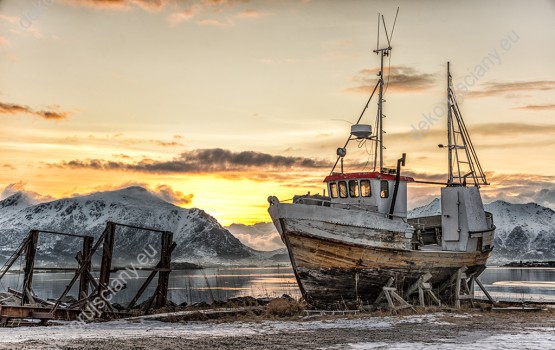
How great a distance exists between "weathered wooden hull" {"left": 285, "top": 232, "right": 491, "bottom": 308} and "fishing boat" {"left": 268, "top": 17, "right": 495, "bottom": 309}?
0.13ft

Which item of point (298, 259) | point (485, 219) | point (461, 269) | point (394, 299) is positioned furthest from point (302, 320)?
point (485, 219)

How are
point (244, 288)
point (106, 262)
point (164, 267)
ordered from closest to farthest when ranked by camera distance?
1. point (106, 262)
2. point (164, 267)
3. point (244, 288)

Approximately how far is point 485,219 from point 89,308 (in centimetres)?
1917

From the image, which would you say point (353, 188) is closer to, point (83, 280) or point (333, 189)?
point (333, 189)

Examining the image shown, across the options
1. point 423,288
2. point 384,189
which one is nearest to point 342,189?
point 384,189

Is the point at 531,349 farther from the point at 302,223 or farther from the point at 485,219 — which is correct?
the point at 485,219

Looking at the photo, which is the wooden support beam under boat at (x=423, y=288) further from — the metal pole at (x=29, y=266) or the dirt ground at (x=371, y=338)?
the metal pole at (x=29, y=266)

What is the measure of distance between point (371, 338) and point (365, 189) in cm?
1379

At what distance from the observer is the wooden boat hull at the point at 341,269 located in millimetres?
26419

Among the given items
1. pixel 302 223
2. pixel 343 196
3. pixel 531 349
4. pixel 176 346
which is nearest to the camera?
pixel 531 349

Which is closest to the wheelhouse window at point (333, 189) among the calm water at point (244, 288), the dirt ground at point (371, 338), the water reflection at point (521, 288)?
the calm water at point (244, 288)

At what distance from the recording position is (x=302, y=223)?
86.7 feet

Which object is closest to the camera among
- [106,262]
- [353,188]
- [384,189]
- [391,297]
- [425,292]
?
[106,262]

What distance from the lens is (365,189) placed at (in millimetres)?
29547
